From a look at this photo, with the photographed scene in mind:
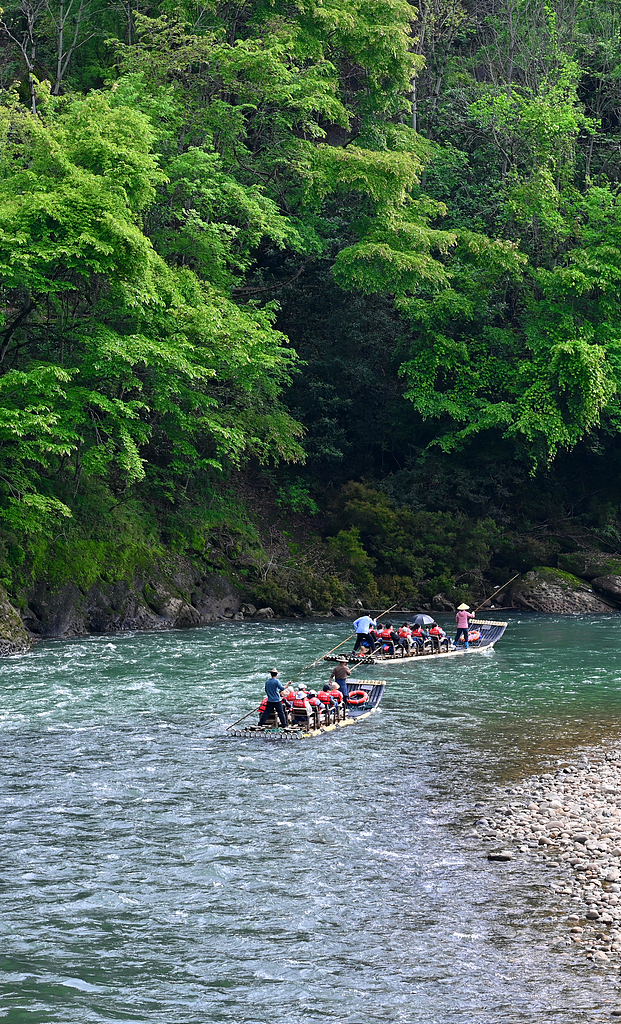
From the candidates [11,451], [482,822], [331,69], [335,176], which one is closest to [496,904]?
[482,822]

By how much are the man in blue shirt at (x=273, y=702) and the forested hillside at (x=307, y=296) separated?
11.5m

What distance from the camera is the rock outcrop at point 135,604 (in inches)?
1228

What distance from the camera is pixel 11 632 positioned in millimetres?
28219

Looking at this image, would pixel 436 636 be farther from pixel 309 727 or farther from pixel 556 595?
pixel 556 595

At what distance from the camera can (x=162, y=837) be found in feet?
46.4

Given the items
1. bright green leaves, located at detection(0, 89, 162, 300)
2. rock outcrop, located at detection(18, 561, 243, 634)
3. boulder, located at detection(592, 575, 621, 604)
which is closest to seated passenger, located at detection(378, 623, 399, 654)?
rock outcrop, located at detection(18, 561, 243, 634)

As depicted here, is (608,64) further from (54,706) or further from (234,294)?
(54,706)

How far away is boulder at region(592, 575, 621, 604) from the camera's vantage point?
39906 mm

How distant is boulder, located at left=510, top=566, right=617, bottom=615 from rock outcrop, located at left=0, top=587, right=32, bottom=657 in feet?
64.6

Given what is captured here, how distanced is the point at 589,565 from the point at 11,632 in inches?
917

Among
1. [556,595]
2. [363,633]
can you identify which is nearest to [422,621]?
[363,633]

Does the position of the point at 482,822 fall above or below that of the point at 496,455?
below

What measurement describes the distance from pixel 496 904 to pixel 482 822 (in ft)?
9.16

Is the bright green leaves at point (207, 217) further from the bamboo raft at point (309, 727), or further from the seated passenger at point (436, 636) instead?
the bamboo raft at point (309, 727)
